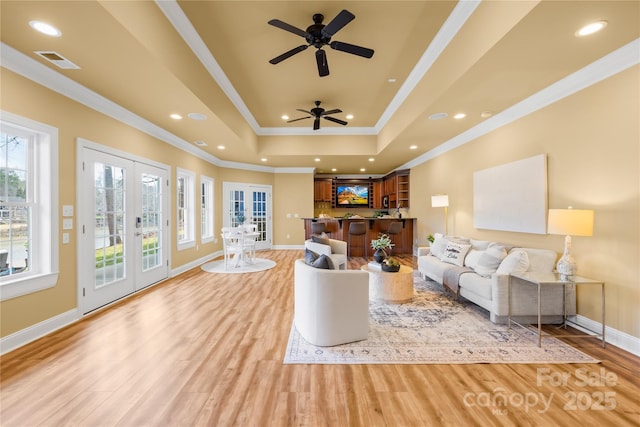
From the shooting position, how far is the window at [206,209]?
7.27 meters

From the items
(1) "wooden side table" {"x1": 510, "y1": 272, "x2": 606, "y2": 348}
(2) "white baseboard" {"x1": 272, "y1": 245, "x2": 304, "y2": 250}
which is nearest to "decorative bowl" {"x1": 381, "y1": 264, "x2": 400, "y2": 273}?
(1) "wooden side table" {"x1": 510, "y1": 272, "x2": 606, "y2": 348}

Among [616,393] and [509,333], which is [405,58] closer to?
[509,333]

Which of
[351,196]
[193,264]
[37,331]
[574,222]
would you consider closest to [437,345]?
[574,222]

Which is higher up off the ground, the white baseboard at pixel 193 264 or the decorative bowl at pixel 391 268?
the decorative bowl at pixel 391 268

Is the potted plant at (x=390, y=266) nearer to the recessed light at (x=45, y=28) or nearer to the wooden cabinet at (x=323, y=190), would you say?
the recessed light at (x=45, y=28)

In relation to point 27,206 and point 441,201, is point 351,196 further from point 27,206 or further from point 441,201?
point 27,206

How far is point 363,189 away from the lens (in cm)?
1095

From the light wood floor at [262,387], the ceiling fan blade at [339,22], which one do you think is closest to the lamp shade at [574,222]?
the light wood floor at [262,387]

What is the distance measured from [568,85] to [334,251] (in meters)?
4.01

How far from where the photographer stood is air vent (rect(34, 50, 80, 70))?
2.59 m

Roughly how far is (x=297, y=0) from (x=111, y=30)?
173 cm

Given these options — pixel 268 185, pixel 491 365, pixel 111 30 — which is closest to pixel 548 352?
pixel 491 365

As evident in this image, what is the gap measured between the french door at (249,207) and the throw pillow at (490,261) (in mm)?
6202

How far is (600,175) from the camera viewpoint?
2838mm
